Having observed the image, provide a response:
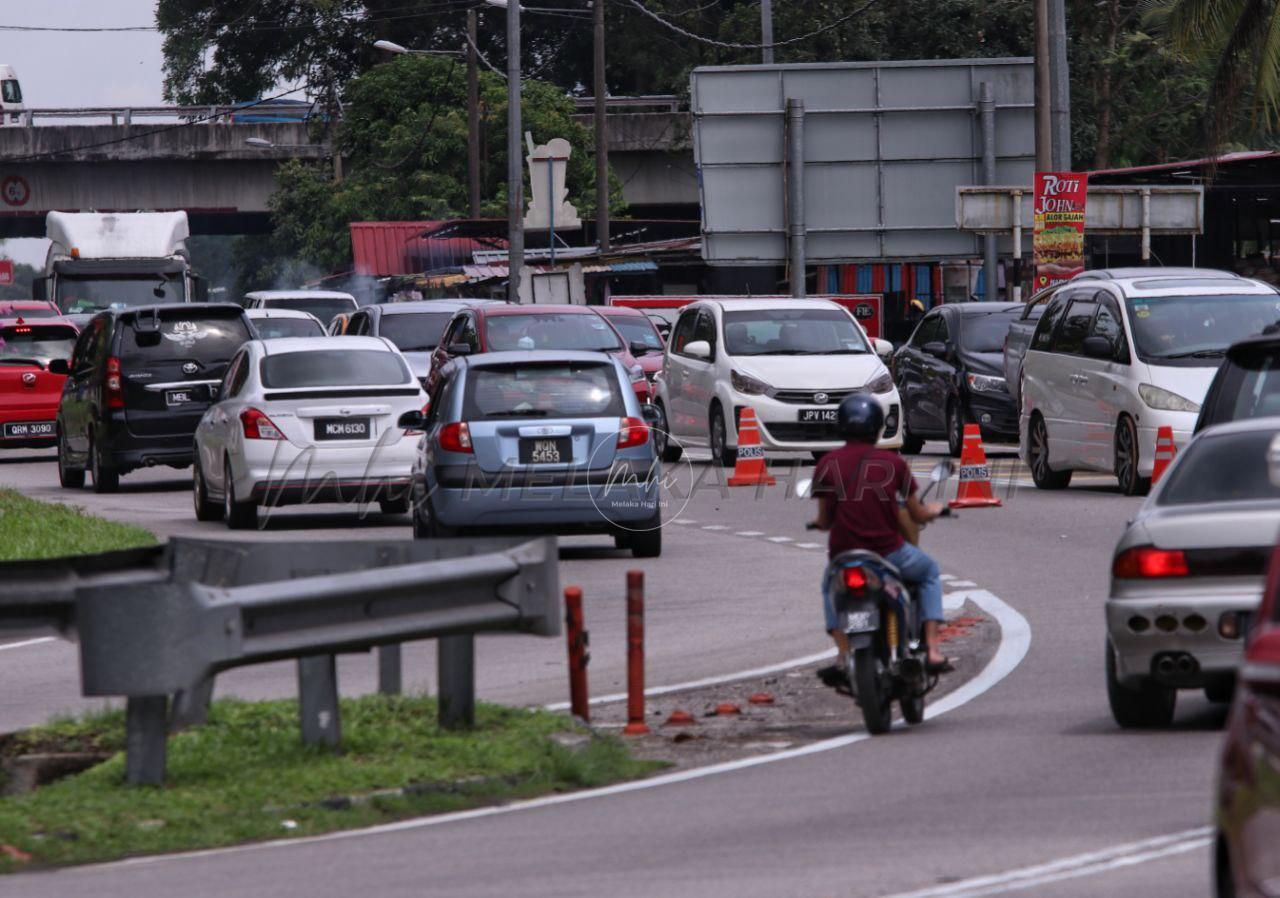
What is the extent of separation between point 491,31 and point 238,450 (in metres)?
62.7

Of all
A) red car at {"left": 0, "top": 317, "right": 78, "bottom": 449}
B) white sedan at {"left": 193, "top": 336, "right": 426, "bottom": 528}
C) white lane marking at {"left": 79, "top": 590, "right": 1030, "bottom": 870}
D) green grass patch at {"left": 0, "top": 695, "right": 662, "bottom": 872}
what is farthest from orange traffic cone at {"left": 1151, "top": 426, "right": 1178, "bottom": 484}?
red car at {"left": 0, "top": 317, "right": 78, "bottom": 449}

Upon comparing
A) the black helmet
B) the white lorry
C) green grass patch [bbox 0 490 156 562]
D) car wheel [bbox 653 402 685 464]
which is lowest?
car wheel [bbox 653 402 685 464]

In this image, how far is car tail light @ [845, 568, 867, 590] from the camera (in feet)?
35.0

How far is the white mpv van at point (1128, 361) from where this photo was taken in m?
21.4

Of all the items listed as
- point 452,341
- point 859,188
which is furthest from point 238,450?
point 859,188

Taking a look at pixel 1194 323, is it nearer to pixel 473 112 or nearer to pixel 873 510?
pixel 873 510

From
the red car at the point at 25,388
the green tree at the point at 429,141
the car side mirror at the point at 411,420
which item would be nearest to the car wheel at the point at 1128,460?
the car side mirror at the point at 411,420

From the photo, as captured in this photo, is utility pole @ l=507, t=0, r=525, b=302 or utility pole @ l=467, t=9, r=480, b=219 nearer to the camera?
utility pole @ l=507, t=0, r=525, b=302

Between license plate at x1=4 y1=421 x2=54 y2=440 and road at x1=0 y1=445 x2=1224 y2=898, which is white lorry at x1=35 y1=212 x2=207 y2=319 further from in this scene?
road at x1=0 y1=445 x2=1224 y2=898

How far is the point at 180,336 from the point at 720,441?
19.6 ft

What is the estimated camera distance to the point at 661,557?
1919 cm

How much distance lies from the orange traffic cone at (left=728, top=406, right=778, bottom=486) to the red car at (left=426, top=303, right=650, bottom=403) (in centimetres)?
185

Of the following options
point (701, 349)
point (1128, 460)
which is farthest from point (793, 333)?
point (1128, 460)

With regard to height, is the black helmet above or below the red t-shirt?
above
